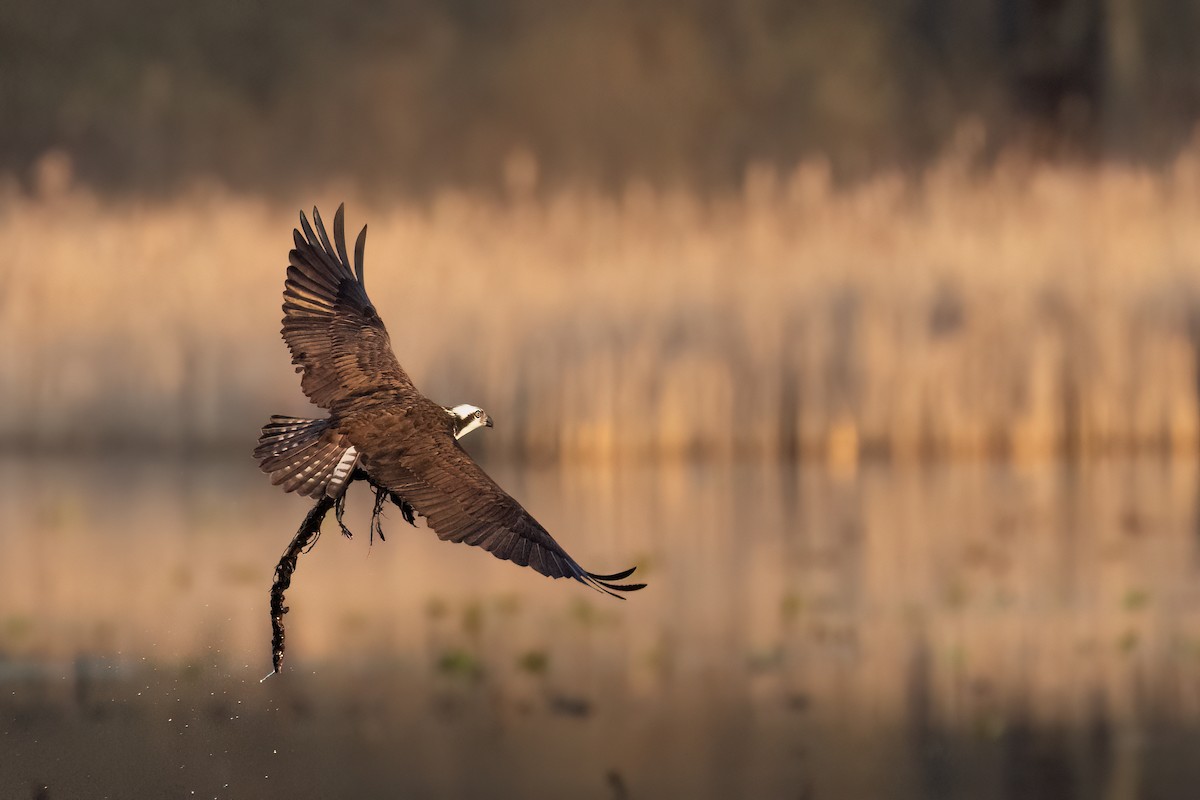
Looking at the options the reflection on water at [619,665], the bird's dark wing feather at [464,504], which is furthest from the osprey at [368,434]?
the reflection on water at [619,665]

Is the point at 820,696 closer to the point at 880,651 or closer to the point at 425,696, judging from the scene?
the point at 880,651

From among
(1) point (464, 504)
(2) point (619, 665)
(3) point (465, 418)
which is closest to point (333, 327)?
(3) point (465, 418)

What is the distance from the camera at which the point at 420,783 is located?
994 centimetres

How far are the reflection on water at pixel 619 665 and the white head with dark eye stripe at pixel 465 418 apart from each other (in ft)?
7.53

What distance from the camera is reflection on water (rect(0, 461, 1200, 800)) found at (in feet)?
33.7

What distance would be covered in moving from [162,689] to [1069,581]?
9590mm

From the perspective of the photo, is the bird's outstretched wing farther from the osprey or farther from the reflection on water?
the reflection on water

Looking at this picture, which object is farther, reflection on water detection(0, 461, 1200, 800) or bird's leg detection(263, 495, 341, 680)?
reflection on water detection(0, 461, 1200, 800)

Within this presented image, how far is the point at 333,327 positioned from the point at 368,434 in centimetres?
118

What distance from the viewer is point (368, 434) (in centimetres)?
823

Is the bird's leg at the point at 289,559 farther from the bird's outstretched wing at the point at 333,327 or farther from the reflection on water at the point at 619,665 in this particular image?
the reflection on water at the point at 619,665

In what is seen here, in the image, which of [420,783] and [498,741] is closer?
[420,783]

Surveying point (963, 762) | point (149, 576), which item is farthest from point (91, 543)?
point (963, 762)

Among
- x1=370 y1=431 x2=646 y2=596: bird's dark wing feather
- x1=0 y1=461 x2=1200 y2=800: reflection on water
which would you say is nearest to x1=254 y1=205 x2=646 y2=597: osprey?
x1=370 y1=431 x2=646 y2=596: bird's dark wing feather
